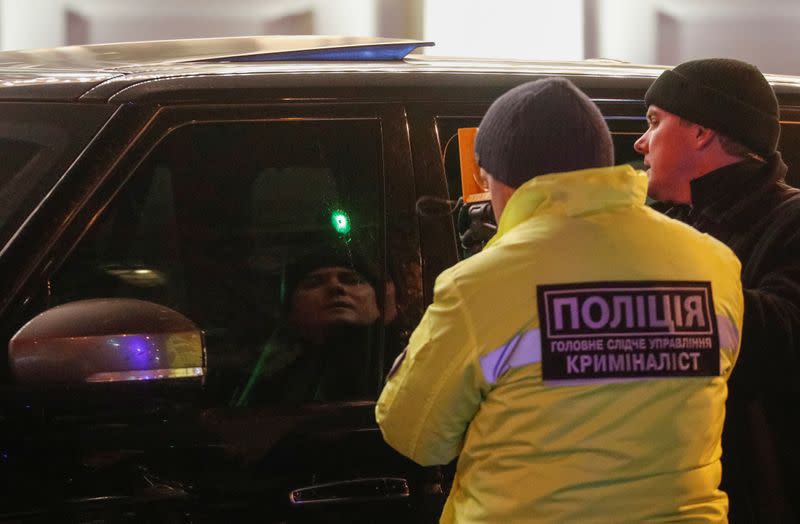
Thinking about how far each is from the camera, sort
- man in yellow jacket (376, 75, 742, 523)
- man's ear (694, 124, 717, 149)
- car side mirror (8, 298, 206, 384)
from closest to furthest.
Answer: man in yellow jacket (376, 75, 742, 523) < car side mirror (8, 298, 206, 384) < man's ear (694, 124, 717, 149)

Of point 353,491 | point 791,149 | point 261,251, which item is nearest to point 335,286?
point 261,251

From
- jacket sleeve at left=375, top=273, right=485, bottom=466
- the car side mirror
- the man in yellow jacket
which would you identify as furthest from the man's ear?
the car side mirror

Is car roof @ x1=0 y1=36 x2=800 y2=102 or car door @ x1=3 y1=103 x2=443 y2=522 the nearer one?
car door @ x1=3 y1=103 x2=443 y2=522

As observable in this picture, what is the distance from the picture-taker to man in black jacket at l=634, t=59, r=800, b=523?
2.13 metres

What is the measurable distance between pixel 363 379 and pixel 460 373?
2.25 feet

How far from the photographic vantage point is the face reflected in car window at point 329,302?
2.24m

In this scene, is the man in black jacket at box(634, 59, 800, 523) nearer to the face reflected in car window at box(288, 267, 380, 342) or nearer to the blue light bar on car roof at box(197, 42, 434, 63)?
the face reflected in car window at box(288, 267, 380, 342)

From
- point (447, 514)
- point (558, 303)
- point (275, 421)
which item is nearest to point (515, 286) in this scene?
point (558, 303)

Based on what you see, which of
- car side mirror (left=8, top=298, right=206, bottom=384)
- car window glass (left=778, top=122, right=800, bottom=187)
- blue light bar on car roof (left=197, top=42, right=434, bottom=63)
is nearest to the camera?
car side mirror (left=8, top=298, right=206, bottom=384)

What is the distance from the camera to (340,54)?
274 centimetres

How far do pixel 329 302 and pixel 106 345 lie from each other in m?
0.48

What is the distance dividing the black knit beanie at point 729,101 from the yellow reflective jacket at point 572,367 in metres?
0.62

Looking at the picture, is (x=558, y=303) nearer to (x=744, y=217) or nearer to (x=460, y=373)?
(x=460, y=373)

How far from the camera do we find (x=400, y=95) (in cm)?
241
